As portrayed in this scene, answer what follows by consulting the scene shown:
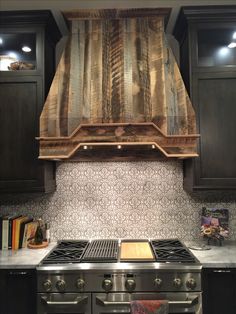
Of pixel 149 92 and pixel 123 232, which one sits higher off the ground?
pixel 149 92

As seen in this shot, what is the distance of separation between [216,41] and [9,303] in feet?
9.02

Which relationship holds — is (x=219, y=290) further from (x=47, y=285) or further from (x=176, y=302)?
(x=47, y=285)

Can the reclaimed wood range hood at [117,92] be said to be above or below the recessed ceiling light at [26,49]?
below

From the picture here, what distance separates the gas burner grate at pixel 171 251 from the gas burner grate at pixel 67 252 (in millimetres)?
599

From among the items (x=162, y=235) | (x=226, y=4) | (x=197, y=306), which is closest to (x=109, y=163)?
(x=162, y=235)

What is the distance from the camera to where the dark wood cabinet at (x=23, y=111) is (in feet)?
7.70

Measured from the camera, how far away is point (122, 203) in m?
2.66

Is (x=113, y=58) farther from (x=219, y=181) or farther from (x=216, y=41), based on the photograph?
(x=219, y=181)

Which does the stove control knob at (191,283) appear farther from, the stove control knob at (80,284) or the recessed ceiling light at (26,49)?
the recessed ceiling light at (26,49)

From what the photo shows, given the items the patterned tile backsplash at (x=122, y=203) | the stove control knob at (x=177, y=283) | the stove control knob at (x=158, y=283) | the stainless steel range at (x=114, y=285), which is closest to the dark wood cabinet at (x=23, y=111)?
the patterned tile backsplash at (x=122, y=203)

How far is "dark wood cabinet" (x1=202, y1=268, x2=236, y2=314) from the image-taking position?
1991mm

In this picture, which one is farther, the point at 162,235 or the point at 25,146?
the point at 162,235

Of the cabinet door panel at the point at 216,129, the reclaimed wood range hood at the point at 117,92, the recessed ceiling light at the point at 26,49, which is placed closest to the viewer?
the reclaimed wood range hood at the point at 117,92

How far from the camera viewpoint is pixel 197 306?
6.38 feet
